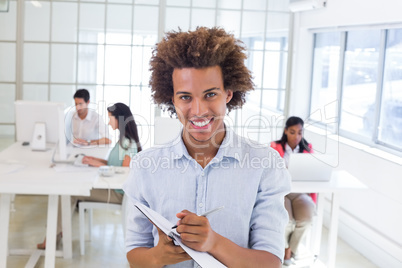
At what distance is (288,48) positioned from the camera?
5.91 metres

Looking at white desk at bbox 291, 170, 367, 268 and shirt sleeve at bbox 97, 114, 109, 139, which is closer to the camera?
white desk at bbox 291, 170, 367, 268

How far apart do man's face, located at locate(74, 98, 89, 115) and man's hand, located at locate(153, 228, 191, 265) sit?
13.7 feet

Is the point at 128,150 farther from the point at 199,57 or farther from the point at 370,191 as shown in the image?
the point at 199,57

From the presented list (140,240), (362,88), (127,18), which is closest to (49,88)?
(127,18)

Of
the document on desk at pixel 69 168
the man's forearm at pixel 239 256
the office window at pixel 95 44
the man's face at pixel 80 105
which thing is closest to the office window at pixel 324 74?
the office window at pixel 95 44

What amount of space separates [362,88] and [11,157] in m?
3.10

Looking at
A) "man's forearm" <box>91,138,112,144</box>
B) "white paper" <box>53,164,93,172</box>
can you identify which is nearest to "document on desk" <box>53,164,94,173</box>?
"white paper" <box>53,164,93,172</box>

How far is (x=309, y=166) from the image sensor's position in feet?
12.6

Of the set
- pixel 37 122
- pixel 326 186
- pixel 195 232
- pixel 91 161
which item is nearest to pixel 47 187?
pixel 91 161

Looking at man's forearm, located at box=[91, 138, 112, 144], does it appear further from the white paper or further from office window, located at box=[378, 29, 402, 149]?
office window, located at box=[378, 29, 402, 149]

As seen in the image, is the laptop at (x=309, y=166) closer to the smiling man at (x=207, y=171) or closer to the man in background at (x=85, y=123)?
the man in background at (x=85, y=123)

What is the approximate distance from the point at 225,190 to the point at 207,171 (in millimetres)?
64

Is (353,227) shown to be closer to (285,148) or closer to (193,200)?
(285,148)

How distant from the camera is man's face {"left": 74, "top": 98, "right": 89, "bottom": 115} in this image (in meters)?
5.31
